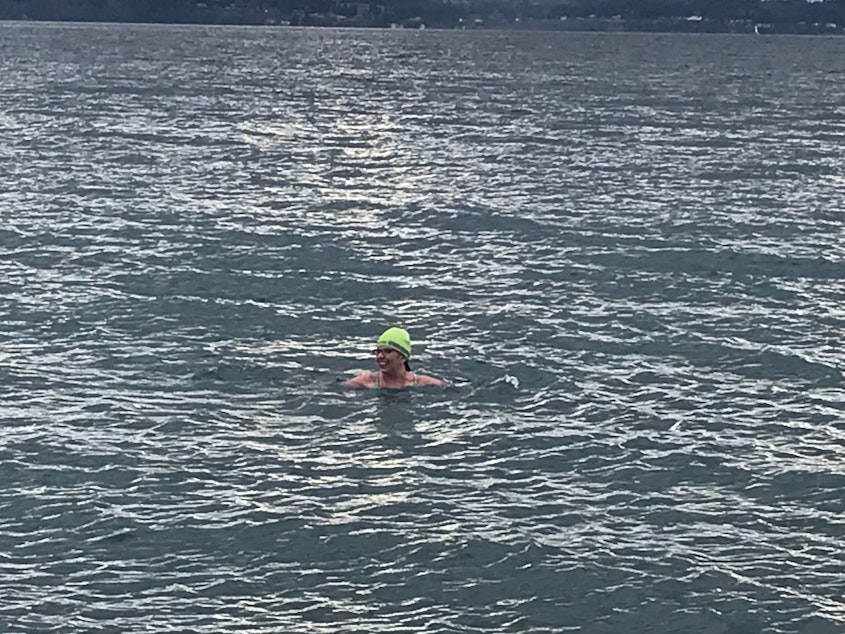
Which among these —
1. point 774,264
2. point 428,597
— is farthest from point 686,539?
point 774,264

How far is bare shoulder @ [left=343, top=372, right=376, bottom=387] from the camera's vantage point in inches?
1025

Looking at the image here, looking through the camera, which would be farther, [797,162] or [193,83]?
[193,83]

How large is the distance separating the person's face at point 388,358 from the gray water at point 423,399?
1.70 ft

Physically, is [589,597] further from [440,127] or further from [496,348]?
[440,127]

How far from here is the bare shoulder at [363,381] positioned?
26047 millimetres

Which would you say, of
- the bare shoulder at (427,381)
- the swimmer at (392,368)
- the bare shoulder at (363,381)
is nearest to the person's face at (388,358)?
the swimmer at (392,368)

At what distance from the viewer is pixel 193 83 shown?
11344cm

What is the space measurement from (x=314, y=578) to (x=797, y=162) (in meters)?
48.0

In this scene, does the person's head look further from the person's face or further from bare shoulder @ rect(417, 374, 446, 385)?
bare shoulder @ rect(417, 374, 446, 385)

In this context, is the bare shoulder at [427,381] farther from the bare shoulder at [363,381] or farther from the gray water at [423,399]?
the bare shoulder at [363,381]

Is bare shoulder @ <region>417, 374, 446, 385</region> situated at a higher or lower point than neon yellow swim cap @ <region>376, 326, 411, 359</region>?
lower

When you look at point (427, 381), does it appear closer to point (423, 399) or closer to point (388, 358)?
point (423, 399)

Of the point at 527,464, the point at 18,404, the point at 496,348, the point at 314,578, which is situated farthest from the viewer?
the point at 496,348

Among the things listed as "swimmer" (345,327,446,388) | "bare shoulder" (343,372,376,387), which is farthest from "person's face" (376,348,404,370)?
"bare shoulder" (343,372,376,387)
